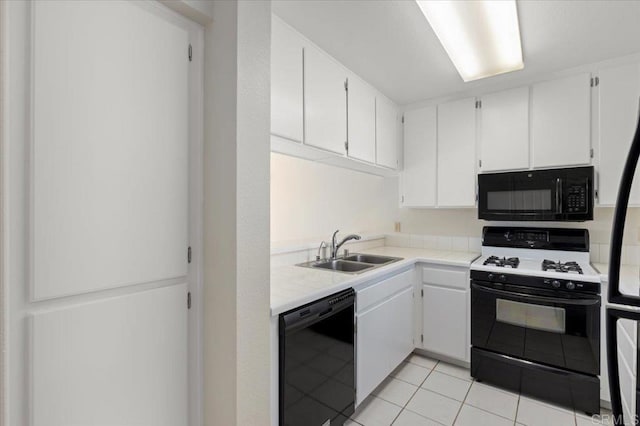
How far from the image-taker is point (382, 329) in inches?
83.4

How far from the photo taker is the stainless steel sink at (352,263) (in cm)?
233

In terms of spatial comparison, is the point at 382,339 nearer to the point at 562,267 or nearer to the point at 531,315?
the point at 531,315

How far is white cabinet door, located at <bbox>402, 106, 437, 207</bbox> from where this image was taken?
292 cm

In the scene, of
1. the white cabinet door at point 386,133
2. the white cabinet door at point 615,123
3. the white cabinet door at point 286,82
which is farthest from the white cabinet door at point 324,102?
the white cabinet door at point 615,123

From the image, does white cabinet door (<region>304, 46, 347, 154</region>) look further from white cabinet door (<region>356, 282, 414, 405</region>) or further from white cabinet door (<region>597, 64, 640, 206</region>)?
white cabinet door (<region>597, 64, 640, 206</region>)

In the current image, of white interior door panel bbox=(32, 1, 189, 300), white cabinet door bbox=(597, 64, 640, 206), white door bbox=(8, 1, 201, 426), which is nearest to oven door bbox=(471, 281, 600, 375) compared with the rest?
white cabinet door bbox=(597, 64, 640, 206)

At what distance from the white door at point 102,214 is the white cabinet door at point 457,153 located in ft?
7.60

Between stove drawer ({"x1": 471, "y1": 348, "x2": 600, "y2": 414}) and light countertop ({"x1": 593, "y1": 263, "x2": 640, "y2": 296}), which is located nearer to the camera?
light countertop ({"x1": 593, "y1": 263, "x2": 640, "y2": 296})

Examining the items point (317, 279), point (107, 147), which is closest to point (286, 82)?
point (107, 147)

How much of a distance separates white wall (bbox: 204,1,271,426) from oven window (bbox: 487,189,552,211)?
7.03 feet

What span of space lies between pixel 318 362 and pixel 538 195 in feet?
7.07

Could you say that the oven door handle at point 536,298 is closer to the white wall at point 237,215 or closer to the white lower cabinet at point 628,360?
the white lower cabinet at point 628,360

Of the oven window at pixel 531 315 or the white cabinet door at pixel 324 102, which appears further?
the oven window at pixel 531 315

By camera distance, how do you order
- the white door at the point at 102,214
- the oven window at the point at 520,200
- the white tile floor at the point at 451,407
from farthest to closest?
the oven window at the point at 520,200 < the white tile floor at the point at 451,407 < the white door at the point at 102,214
